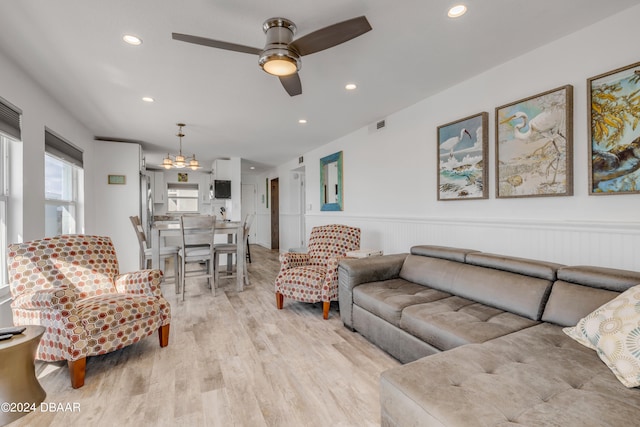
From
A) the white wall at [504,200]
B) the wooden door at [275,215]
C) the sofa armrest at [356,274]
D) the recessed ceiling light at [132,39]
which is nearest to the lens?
the white wall at [504,200]

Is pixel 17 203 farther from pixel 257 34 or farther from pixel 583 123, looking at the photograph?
pixel 583 123

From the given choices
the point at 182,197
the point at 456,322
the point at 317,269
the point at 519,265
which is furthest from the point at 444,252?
the point at 182,197

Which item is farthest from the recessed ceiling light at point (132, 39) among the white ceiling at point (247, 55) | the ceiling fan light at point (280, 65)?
the ceiling fan light at point (280, 65)

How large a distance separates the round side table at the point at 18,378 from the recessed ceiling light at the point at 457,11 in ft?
9.36

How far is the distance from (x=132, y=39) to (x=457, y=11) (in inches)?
89.7

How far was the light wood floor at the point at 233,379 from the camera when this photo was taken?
63.7 inches

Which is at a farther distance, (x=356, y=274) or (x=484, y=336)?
(x=356, y=274)

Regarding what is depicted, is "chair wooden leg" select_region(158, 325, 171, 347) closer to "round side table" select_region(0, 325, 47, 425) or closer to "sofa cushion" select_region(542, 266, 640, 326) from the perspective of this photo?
"round side table" select_region(0, 325, 47, 425)

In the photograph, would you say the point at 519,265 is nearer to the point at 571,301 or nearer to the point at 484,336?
the point at 571,301

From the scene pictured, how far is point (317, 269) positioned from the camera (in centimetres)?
330

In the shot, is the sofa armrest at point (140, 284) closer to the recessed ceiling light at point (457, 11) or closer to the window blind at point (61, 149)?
the window blind at point (61, 149)

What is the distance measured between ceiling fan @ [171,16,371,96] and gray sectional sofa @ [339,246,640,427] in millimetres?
1769

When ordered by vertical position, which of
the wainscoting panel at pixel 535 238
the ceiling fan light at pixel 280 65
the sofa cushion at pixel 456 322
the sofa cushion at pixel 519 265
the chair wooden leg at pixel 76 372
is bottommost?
the chair wooden leg at pixel 76 372

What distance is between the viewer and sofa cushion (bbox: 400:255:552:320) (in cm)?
186
